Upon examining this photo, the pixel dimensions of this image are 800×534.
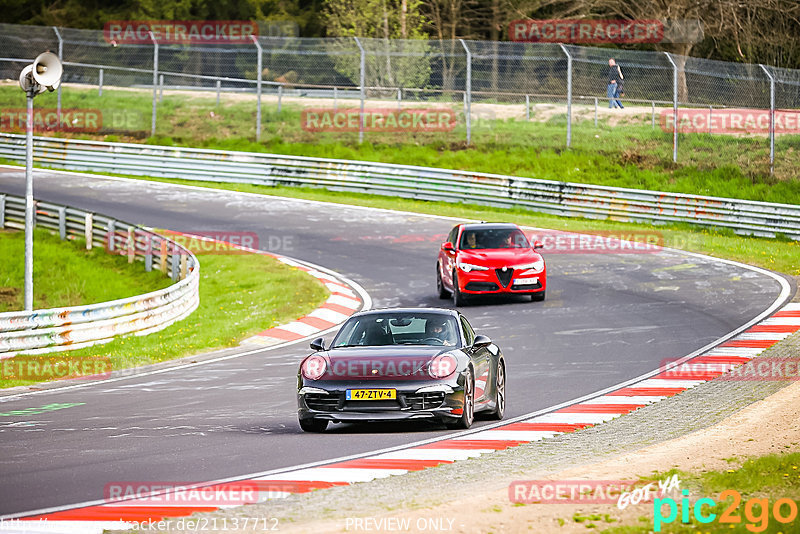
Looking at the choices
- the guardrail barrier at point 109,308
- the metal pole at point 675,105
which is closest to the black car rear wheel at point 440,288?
the guardrail barrier at point 109,308

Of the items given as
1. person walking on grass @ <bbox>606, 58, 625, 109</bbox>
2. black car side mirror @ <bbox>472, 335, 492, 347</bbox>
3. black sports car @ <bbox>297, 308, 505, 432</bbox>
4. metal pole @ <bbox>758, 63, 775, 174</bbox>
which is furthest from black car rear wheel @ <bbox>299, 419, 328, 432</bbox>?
person walking on grass @ <bbox>606, 58, 625, 109</bbox>

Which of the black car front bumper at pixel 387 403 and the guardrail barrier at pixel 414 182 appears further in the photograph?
the guardrail barrier at pixel 414 182

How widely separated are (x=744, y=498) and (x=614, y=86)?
2961 centimetres

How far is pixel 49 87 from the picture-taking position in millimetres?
17469

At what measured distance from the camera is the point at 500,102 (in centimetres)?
3912

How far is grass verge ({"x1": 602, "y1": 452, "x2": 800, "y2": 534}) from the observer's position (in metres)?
6.85

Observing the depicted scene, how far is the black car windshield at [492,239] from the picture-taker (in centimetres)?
2128

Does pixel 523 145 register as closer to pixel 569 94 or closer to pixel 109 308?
pixel 569 94

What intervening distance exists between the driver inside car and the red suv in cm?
864

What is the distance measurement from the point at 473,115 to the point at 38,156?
48.6 ft

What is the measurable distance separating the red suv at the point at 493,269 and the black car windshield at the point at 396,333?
850 cm

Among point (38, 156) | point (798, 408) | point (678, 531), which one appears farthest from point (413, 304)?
point (38, 156)

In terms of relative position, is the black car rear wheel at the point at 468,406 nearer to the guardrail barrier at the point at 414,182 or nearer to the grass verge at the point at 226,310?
the grass verge at the point at 226,310

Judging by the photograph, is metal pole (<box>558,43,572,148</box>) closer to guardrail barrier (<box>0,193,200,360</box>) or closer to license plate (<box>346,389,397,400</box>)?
guardrail barrier (<box>0,193,200,360</box>)
